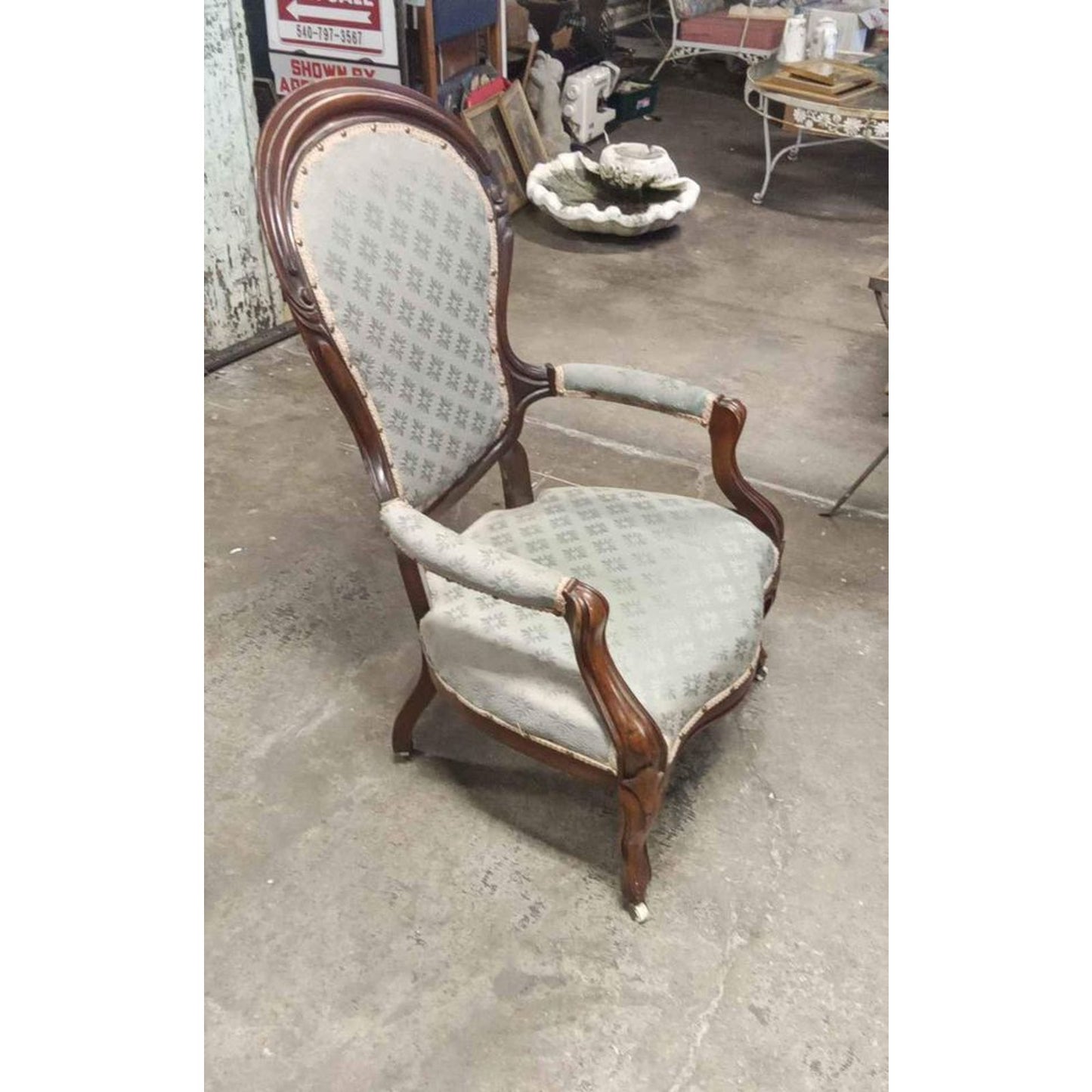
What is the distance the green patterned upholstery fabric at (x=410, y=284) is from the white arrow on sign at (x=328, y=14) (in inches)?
87.2

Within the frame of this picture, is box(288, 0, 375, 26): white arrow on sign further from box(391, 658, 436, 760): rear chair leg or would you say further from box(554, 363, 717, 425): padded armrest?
box(391, 658, 436, 760): rear chair leg

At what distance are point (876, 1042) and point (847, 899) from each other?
0.25m

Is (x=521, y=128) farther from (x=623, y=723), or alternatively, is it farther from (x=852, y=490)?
(x=623, y=723)

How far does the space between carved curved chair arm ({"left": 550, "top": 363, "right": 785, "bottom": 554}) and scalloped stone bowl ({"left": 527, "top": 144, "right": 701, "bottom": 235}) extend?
2.53m

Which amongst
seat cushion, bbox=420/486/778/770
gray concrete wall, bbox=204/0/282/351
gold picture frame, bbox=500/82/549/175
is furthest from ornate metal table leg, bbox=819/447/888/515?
gold picture frame, bbox=500/82/549/175

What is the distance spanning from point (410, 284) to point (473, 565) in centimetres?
51

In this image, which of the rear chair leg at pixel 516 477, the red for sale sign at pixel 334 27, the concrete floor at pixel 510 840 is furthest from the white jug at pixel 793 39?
the rear chair leg at pixel 516 477

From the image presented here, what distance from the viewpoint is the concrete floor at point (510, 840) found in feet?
5.07

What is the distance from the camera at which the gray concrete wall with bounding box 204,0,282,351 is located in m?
3.07

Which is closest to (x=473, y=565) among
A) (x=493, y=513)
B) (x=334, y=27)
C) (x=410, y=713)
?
(x=493, y=513)

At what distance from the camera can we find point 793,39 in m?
5.03

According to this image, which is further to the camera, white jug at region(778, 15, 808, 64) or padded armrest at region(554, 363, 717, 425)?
white jug at region(778, 15, 808, 64)

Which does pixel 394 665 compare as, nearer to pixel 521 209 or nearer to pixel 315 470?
pixel 315 470

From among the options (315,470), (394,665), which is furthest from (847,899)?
(315,470)
